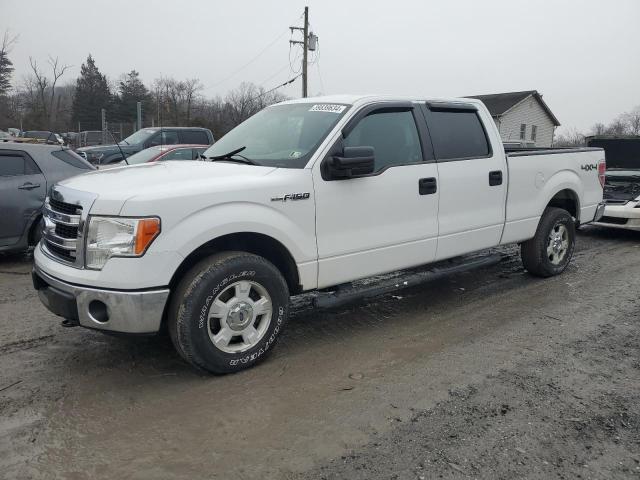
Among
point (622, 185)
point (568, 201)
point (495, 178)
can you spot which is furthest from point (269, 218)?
point (622, 185)

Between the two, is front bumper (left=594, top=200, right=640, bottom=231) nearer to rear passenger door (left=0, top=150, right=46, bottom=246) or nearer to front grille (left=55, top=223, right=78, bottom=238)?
front grille (left=55, top=223, right=78, bottom=238)

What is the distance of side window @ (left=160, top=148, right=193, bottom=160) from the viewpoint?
11.9m

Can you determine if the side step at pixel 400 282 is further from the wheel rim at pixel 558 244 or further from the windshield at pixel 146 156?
the windshield at pixel 146 156

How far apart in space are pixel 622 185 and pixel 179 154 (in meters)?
9.13

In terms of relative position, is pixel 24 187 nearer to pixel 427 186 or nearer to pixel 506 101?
pixel 427 186

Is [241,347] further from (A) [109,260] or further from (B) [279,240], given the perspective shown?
(A) [109,260]

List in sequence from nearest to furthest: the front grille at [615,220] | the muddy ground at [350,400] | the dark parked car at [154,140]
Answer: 1. the muddy ground at [350,400]
2. the front grille at [615,220]
3. the dark parked car at [154,140]

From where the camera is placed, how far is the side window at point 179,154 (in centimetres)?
1190

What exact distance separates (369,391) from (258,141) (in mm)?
2313

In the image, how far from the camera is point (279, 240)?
382 centimetres

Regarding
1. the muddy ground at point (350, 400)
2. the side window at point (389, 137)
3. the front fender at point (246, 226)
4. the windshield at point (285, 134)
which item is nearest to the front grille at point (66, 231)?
the front fender at point (246, 226)

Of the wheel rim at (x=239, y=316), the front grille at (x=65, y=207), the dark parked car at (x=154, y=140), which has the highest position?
the dark parked car at (x=154, y=140)

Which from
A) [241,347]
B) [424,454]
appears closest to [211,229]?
[241,347]

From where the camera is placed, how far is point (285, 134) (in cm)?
449
